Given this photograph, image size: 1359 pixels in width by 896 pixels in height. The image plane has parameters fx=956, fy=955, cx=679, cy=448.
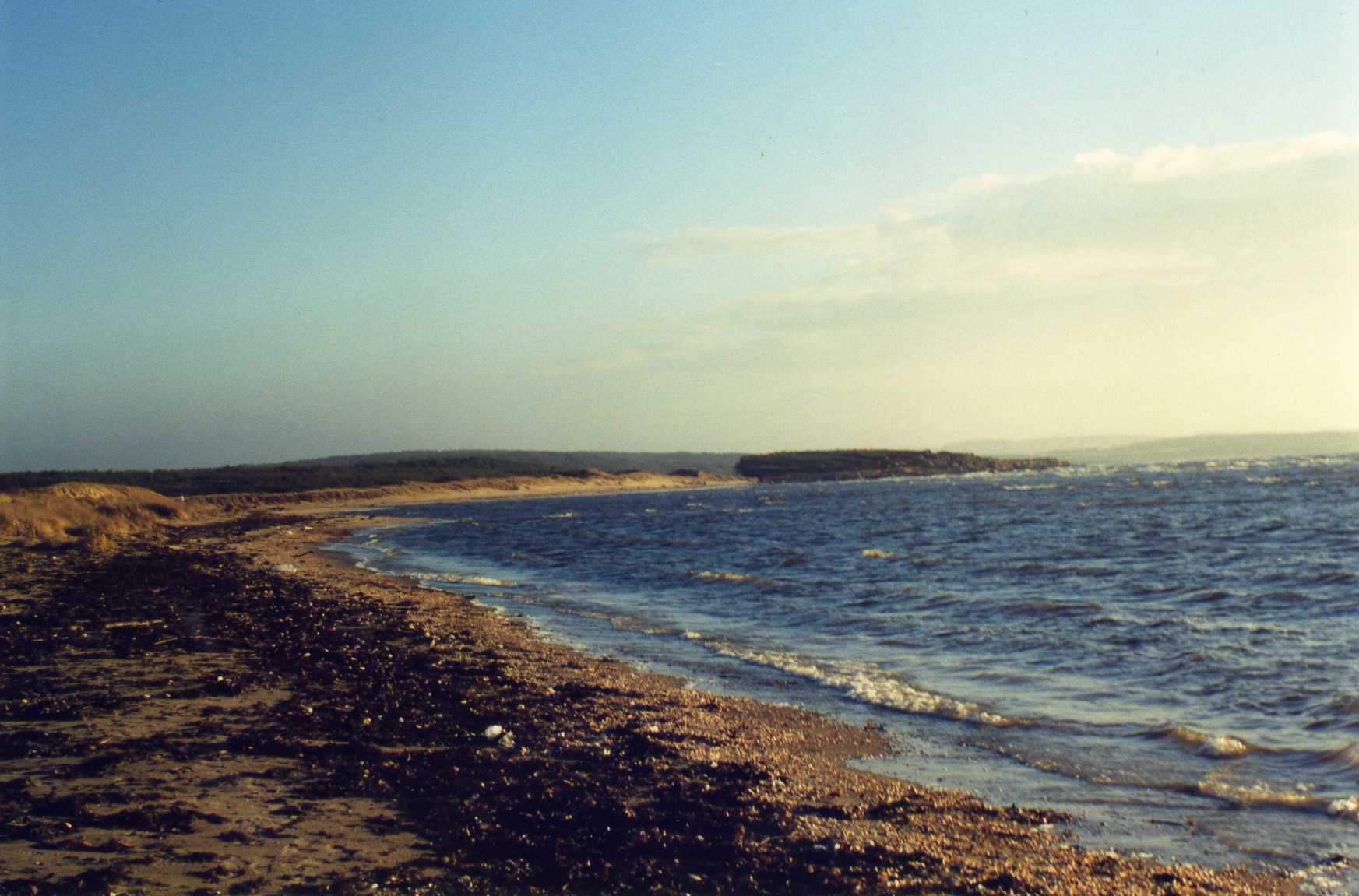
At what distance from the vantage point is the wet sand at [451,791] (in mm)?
5230

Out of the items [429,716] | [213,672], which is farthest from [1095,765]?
[213,672]

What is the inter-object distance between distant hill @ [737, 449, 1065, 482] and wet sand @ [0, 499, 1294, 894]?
476ft

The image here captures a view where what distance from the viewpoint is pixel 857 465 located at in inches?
6412

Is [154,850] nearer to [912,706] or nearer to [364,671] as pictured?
[364,671]

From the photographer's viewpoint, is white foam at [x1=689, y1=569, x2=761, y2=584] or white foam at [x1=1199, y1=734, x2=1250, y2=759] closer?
white foam at [x1=1199, y1=734, x2=1250, y2=759]

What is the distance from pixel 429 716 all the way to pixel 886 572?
16.4m

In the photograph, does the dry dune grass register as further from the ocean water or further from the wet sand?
the wet sand

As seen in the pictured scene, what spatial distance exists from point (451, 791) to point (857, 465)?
15944cm

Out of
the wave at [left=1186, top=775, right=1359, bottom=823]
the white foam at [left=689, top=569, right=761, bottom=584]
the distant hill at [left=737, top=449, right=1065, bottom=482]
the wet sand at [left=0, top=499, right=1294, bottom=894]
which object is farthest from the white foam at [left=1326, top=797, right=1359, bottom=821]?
the distant hill at [left=737, top=449, right=1065, bottom=482]

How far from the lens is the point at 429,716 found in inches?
354

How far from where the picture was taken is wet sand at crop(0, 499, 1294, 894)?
17.2 feet

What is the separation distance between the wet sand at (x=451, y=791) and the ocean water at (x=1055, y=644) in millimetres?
908

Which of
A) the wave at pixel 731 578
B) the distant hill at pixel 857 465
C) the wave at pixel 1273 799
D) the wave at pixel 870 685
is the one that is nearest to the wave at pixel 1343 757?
the wave at pixel 1273 799

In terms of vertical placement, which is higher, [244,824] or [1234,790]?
[244,824]
